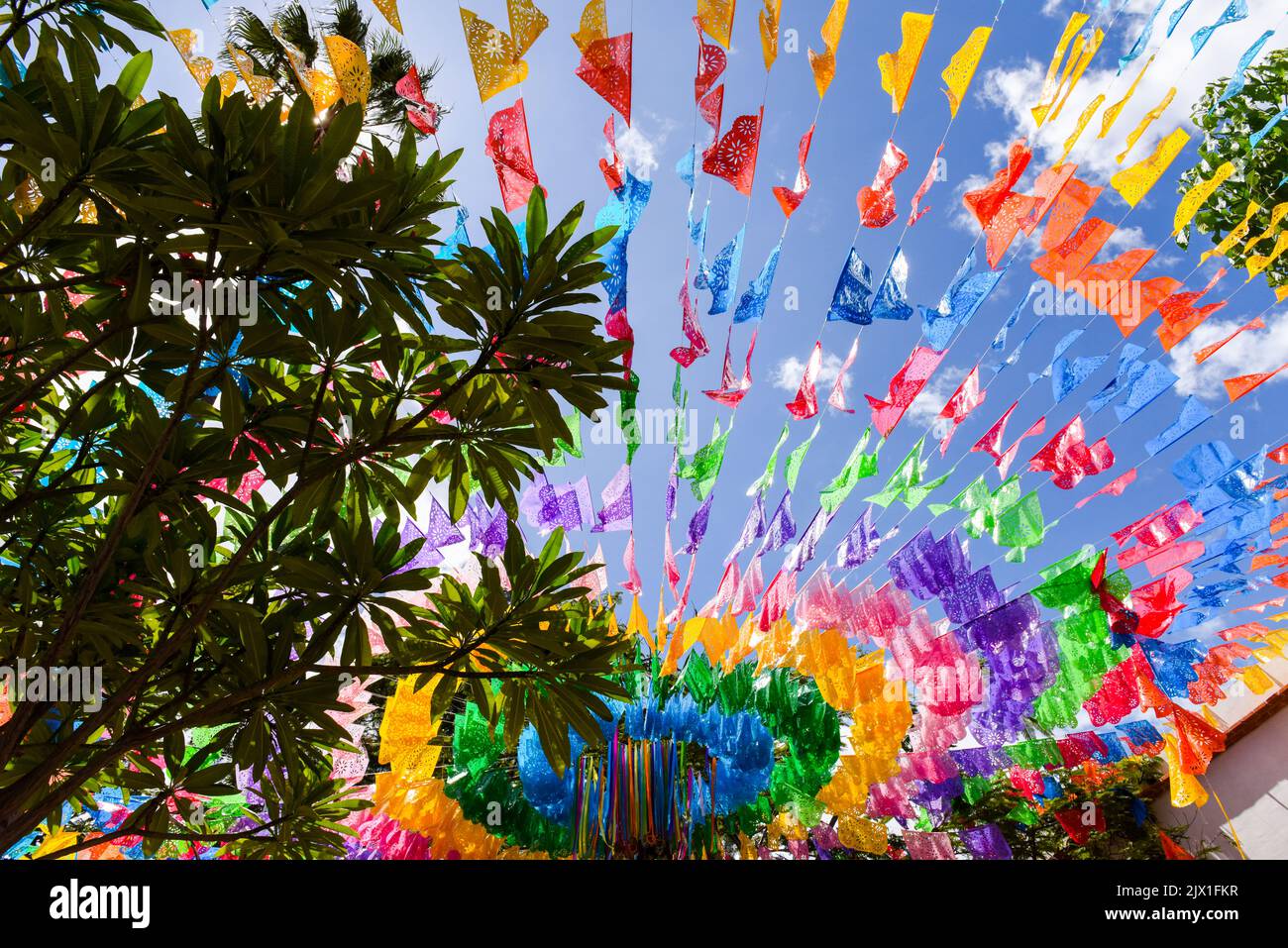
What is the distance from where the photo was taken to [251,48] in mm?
6684

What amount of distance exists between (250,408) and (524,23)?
7.00 ft

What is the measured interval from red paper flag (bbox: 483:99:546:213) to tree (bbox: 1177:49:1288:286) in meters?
4.38

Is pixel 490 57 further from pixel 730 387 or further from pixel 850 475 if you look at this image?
pixel 850 475

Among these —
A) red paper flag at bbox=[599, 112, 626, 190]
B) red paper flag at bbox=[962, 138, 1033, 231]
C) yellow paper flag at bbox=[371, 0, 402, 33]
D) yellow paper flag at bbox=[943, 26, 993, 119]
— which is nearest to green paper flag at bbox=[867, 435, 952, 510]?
red paper flag at bbox=[962, 138, 1033, 231]

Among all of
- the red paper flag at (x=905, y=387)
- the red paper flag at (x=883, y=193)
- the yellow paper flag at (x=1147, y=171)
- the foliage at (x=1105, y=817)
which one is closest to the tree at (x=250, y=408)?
the red paper flag at (x=883, y=193)

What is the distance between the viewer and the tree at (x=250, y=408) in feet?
4.91

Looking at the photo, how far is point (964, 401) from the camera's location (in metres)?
4.79

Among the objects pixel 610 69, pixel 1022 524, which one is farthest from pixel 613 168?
pixel 1022 524

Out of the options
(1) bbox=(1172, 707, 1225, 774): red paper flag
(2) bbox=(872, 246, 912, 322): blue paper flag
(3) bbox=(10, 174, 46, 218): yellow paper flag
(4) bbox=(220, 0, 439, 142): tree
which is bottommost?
(1) bbox=(1172, 707, 1225, 774): red paper flag

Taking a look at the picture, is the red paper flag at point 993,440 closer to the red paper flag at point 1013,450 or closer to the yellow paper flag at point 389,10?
the red paper flag at point 1013,450

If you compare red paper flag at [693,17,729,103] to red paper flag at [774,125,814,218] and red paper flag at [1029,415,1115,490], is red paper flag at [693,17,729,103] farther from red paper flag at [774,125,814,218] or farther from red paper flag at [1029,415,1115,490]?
red paper flag at [1029,415,1115,490]

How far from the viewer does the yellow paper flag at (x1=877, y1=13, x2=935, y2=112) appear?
3.08 meters
